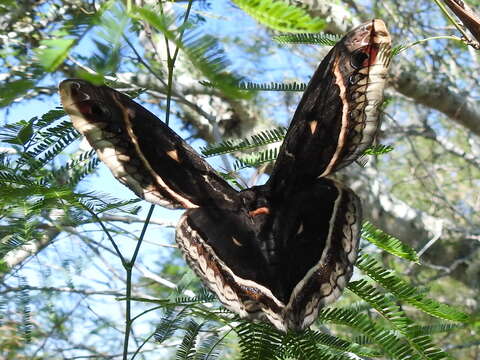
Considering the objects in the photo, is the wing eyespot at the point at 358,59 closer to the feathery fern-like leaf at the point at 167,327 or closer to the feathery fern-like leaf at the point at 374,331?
the feathery fern-like leaf at the point at 374,331

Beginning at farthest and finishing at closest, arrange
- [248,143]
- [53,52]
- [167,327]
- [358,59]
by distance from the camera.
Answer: [248,143] → [167,327] → [358,59] → [53,52]

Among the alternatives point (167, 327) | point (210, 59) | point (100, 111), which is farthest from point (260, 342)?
point (210, 59)

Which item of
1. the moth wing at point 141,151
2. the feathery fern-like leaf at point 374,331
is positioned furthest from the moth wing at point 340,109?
the feathery fern-like leaf at point 374,331

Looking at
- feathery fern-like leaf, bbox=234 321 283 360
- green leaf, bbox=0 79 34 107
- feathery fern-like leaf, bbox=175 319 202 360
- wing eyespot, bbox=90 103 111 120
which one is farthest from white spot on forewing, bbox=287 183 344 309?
green leaf, bbox=0 79 34 107

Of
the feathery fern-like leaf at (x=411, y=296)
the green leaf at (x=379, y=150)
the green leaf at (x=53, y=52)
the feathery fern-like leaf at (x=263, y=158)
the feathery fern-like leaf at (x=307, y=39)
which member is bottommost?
the feathery fern-like leaf at (x=411, y=296)

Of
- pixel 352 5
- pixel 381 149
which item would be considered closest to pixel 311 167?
pixel 381 149

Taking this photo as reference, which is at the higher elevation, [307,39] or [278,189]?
[307,39]

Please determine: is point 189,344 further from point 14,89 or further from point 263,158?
Result: point 14,89
